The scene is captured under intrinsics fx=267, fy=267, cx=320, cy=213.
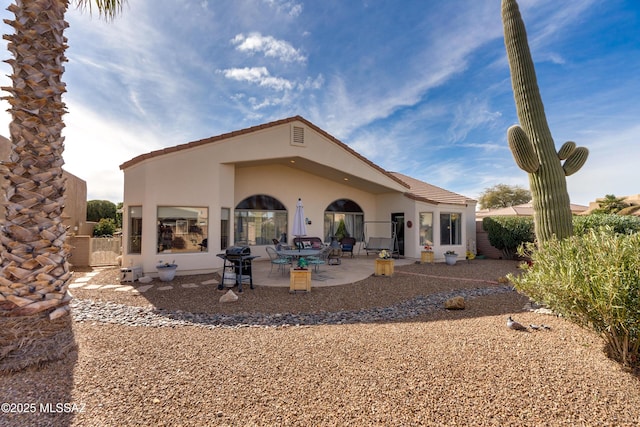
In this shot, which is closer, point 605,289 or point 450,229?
point 605,289

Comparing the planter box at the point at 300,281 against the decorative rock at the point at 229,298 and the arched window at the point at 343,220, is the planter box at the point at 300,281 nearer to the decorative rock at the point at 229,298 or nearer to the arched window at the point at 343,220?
the decorative rock at the point at 229,298

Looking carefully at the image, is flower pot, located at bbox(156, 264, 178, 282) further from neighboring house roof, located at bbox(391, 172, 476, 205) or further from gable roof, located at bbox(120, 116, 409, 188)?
neighboring house roof, located at bbox(391, 172, 476, 205)

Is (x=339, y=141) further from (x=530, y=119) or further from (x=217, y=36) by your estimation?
(x=530, y=119)

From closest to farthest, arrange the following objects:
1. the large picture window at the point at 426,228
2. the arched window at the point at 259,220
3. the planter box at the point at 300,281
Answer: the planter box at the point at 300,281 → the arched window at the point at 259,220 → the large picture window at the point at 426,228

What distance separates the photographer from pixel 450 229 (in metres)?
15.3

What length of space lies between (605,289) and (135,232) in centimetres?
1217

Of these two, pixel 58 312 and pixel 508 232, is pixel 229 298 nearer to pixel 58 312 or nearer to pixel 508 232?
pixel 58 312

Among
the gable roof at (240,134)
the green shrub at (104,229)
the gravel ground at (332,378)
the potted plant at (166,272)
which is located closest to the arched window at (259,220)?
the gable roof at (240,134)

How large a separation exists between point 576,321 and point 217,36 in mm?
13255

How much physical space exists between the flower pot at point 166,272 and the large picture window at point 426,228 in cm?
1208

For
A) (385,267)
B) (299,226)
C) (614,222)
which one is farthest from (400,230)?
(614,222)

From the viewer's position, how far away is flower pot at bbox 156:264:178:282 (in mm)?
9120

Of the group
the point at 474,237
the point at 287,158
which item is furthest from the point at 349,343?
the point at 474,237

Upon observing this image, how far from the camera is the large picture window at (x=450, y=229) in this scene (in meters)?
15.1
